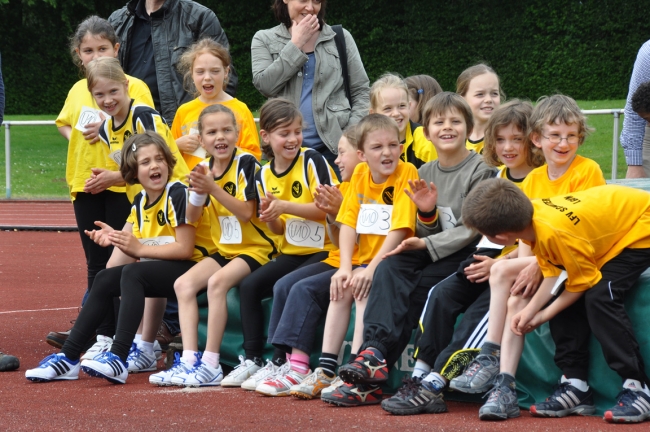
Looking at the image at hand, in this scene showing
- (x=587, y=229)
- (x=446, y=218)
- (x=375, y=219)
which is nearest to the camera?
(x=587, y=229)

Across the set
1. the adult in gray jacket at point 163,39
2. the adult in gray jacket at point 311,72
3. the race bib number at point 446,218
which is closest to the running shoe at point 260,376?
the race bib number at point 446,218

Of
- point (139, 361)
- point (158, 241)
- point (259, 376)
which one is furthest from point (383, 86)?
point (139, 361)

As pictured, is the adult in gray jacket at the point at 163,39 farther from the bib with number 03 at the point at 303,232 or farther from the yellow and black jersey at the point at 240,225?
the bib with number 03 at the point at 303,232

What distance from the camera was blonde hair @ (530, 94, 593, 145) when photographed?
14.3ft

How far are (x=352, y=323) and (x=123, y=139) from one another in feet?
6.27

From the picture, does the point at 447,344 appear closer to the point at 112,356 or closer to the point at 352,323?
the point at 352,323

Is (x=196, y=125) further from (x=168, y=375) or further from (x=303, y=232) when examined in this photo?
(x=168, y=375)

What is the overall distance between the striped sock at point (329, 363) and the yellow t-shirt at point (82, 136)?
1.91 metres

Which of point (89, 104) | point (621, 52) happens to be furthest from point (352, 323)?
point (621, 52)

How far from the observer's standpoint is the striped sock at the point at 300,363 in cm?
479

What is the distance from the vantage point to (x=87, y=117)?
590 centimetres

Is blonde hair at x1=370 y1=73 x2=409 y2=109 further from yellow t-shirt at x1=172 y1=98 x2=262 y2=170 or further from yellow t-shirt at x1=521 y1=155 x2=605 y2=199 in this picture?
yellow t-shirt at x1=521 y1=155 x2=605 y2=199

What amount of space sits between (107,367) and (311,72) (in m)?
2.19

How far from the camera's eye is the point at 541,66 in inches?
995
